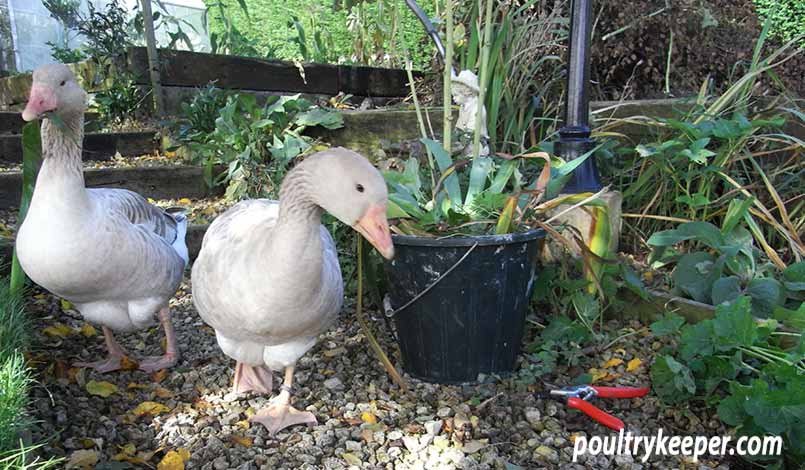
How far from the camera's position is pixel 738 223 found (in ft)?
9.47

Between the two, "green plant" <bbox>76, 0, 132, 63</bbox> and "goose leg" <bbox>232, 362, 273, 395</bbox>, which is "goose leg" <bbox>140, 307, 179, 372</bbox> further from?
"green plant" <bbox>76, 0, 132, 63</bbox>

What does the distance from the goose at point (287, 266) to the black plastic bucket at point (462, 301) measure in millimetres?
297

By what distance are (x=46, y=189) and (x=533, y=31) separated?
3.11 metres

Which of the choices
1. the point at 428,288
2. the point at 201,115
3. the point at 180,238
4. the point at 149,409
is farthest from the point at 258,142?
the point at 428,288

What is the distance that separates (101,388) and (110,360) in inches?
10.4

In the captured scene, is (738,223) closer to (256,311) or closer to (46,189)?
(256,311)

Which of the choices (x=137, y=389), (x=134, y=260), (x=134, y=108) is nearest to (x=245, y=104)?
(x=134, y=108)

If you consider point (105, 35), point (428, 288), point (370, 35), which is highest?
point (370, 35)

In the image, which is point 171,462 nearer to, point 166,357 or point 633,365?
point 166,357

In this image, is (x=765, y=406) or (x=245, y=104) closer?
(x=765, y=406)

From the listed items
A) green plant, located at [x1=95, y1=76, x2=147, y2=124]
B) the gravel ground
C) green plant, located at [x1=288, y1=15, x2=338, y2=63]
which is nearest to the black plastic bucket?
the gravel ground

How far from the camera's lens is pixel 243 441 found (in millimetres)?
2143

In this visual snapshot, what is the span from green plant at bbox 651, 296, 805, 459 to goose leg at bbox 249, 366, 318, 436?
129cm

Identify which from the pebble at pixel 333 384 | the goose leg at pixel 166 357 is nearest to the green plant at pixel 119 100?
the goose leg at pixel 166 357
